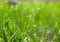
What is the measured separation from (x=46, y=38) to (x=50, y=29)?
25cm

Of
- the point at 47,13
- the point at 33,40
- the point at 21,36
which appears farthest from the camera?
the point at 47,13

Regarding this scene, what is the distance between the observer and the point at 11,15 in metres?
2.25

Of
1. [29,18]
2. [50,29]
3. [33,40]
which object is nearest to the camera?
[33,40]

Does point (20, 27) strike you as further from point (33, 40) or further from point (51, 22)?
point (51, 22)

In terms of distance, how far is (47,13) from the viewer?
291 centimetres

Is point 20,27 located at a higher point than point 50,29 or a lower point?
higher

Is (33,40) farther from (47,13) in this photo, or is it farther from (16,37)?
(47,13)

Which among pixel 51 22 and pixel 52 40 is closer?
pixel 52 40

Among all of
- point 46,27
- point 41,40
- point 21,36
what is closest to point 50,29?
point 46,27

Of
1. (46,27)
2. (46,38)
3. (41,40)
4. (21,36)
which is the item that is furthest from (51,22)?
(21,36)

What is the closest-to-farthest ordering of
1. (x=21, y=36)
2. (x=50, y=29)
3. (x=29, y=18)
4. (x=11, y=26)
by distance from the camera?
(x=21, y=36)
(x=11, y=26)
(x=50, y=29)
(x=29, y=18)

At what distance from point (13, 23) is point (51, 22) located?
1.93 ft

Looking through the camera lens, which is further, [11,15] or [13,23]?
[11,15]

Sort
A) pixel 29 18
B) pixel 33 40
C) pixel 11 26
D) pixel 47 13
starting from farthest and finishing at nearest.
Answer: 1. pixel 47 13
2. pixel 29 18
3. pixel 11 26
4. pixel 33 40
